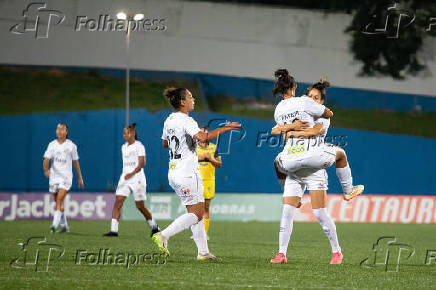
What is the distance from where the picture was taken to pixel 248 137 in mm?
36719

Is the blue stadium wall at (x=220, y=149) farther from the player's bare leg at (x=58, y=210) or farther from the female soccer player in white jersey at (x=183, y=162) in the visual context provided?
the female soccer player in white jersey at (x=183, y=162)

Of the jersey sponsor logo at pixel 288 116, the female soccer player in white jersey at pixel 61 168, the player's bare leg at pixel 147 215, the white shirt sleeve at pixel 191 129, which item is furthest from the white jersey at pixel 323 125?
the female soccer player in white jersey at pixel 61 168

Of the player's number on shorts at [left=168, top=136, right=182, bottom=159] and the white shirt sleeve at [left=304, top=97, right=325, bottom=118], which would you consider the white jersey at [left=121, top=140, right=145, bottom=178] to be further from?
the white shirt sleeve at [left=304, top=97, right=325, bottom=118]

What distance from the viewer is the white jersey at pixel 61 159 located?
57.2ft

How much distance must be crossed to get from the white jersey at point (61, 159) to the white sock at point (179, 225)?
7948 millimetres

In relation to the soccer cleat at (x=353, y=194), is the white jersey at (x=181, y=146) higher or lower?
higher

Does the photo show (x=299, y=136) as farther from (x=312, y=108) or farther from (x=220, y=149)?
(x=220, y=149)

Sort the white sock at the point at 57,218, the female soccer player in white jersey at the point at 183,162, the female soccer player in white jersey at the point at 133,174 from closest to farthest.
Answer: the female soccer player in white jersey at the point at 183,162, the female soccer player in white jersey at the point at 133,174, the white sock at the point at 57,218

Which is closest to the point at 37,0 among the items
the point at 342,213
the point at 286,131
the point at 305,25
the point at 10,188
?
the point at 10,188

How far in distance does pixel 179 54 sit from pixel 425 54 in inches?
488

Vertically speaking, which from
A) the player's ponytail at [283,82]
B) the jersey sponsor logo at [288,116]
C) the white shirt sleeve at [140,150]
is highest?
the player's ponytail at [283,82]

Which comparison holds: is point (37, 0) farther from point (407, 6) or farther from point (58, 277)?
point (58, 277)

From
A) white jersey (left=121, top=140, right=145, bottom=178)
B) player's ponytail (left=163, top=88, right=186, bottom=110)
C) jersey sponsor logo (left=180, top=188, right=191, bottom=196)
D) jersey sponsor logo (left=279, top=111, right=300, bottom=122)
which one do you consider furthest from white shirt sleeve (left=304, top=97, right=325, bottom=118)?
white jersey (left=121, top=140, right=145, bottom=178)

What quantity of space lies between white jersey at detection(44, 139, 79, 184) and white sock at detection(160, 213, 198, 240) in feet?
26.1
